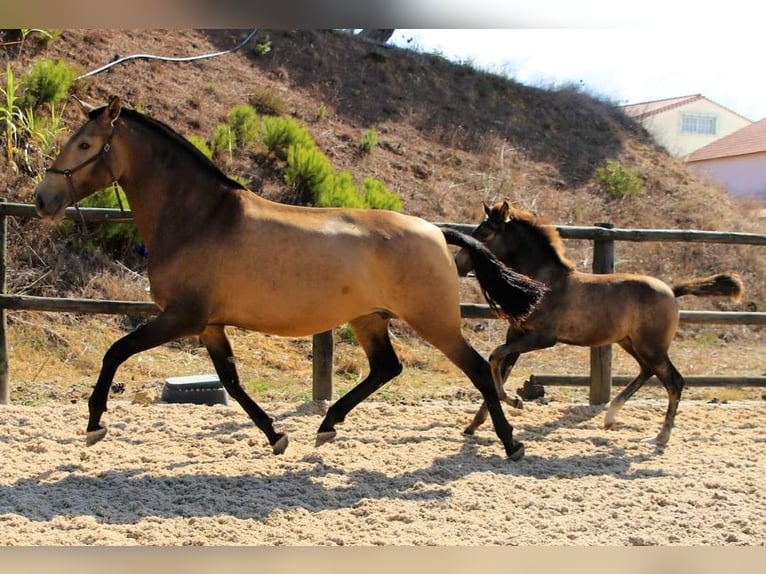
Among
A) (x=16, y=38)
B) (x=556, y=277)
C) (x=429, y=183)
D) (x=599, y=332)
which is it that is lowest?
(x=599, y=332)

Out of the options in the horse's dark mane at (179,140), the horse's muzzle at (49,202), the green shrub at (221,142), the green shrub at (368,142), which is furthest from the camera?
the green shrub at (368,142)

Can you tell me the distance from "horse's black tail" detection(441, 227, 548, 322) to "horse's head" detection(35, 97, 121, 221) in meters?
2.22

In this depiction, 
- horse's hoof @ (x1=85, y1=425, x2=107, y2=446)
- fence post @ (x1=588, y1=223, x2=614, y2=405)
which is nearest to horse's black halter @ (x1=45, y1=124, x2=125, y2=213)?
horse's hoof @ (x1=85, y1=425, x2=107, y2=446)

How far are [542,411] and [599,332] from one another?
104cm

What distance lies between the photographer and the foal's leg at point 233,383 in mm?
5016

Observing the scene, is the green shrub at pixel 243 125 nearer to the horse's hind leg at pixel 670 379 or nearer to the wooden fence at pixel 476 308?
the wooden fence at pixel 476 308

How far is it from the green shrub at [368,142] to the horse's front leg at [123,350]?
12.0 m

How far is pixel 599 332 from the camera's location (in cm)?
590

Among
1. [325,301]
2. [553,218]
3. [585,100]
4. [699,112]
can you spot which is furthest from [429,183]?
[699,112]

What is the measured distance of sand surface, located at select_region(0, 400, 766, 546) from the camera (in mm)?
3750

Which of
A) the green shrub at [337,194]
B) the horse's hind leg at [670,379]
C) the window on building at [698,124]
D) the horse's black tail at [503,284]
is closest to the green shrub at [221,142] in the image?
the green shrub at [337,194]

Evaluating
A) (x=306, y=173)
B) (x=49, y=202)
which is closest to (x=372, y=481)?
(x=49, y=202)

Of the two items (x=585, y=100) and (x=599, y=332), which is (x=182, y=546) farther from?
(x=585, y=100)

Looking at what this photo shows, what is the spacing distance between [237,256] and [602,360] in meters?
3.69
